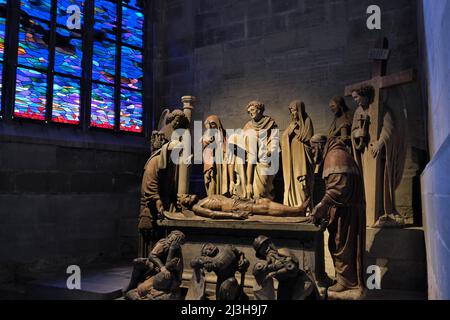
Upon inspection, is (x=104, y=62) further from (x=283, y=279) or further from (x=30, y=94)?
(x=283, y=279)

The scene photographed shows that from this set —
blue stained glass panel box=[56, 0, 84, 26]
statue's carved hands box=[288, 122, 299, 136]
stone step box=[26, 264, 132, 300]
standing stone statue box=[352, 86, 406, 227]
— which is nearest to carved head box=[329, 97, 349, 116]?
standing stone statue box=[352, 86, 406, 227]

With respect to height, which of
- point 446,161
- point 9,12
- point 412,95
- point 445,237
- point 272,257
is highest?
point 9,12

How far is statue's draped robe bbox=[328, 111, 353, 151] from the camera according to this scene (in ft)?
18.3

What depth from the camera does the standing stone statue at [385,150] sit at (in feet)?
17.2

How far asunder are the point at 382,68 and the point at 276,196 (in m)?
2.51

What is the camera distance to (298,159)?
18.5 ft

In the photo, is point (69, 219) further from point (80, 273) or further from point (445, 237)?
point (445, 237)

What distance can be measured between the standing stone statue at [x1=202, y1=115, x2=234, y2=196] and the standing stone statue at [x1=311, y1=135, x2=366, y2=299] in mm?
1875

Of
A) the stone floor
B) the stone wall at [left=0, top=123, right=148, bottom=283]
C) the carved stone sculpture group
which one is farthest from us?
the stone wall at [left=0, top=123, right=148, bottom=283]

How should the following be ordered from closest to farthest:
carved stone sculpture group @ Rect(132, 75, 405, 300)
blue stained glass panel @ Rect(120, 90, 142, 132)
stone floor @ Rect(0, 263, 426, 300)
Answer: carved stone sculpture group @ Rect(132, 75, 405, 300)
stone floor @ Rect(0, 263, 426, 300)
blue stained glass panel @ Rect(120, 90, 142, 132)

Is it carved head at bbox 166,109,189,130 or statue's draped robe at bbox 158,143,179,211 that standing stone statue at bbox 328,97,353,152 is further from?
statue's draped robe at bbox 158,143,179,211

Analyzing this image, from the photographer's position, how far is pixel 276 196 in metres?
6.81

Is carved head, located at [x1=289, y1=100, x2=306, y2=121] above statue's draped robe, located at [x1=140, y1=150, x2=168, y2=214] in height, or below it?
above

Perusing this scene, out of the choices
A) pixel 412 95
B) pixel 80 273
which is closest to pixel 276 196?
pixel 412 95
